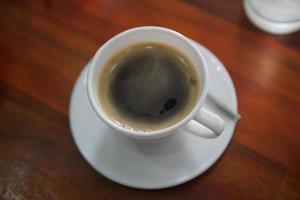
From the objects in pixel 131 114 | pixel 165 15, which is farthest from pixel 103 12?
pixel 131 114

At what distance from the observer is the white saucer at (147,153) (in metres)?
0.53

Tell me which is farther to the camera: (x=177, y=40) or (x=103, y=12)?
(x=103, y=12)

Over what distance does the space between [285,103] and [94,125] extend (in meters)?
0.24

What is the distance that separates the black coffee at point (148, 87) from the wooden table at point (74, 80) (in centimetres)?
8

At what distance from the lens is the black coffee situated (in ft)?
1.69

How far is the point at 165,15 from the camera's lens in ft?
2.10

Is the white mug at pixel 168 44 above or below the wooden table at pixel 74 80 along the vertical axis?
above

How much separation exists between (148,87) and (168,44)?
0.06 m

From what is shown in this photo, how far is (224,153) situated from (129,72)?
0.15 meters

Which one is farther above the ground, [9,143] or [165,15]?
[165,15]

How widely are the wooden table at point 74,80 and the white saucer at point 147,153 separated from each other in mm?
15

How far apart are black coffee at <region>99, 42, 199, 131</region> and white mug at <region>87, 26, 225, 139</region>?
0.01 metres

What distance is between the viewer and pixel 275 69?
1.95 ft

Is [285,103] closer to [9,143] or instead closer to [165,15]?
[165,15]
